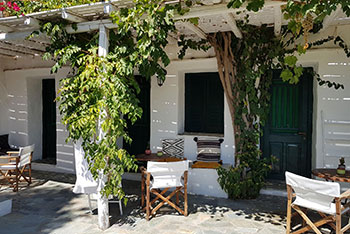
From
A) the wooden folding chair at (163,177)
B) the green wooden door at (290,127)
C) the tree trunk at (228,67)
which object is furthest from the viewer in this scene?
the green wooden door at (290,127)

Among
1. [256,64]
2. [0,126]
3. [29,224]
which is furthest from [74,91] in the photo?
[0,126]

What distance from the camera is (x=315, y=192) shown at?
133 inches

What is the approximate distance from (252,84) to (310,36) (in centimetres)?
147

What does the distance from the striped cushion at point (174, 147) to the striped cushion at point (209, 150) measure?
1.48ft

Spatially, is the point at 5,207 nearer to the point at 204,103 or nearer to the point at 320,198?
the point at 204,103

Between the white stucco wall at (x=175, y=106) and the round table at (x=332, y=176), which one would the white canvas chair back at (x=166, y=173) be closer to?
the white stucco wall at (x=175, y=106)

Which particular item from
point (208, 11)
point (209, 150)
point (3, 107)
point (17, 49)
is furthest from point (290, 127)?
point (3, 107)

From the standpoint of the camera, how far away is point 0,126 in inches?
324

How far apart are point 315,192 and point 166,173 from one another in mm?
2019

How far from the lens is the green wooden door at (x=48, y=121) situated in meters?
8.55

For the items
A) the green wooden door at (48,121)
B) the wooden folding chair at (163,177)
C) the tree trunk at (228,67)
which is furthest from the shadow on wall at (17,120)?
the tree trunk at (228,67)

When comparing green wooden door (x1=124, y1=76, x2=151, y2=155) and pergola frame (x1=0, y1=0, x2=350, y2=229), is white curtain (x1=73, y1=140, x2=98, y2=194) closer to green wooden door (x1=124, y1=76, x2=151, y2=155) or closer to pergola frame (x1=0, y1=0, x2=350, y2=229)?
pergola frame (x1=0, y1=0, x2=350, y2=229)

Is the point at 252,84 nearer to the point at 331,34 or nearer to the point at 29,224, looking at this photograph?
the point at 331,34

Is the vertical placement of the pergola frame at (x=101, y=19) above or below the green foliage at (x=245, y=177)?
above
